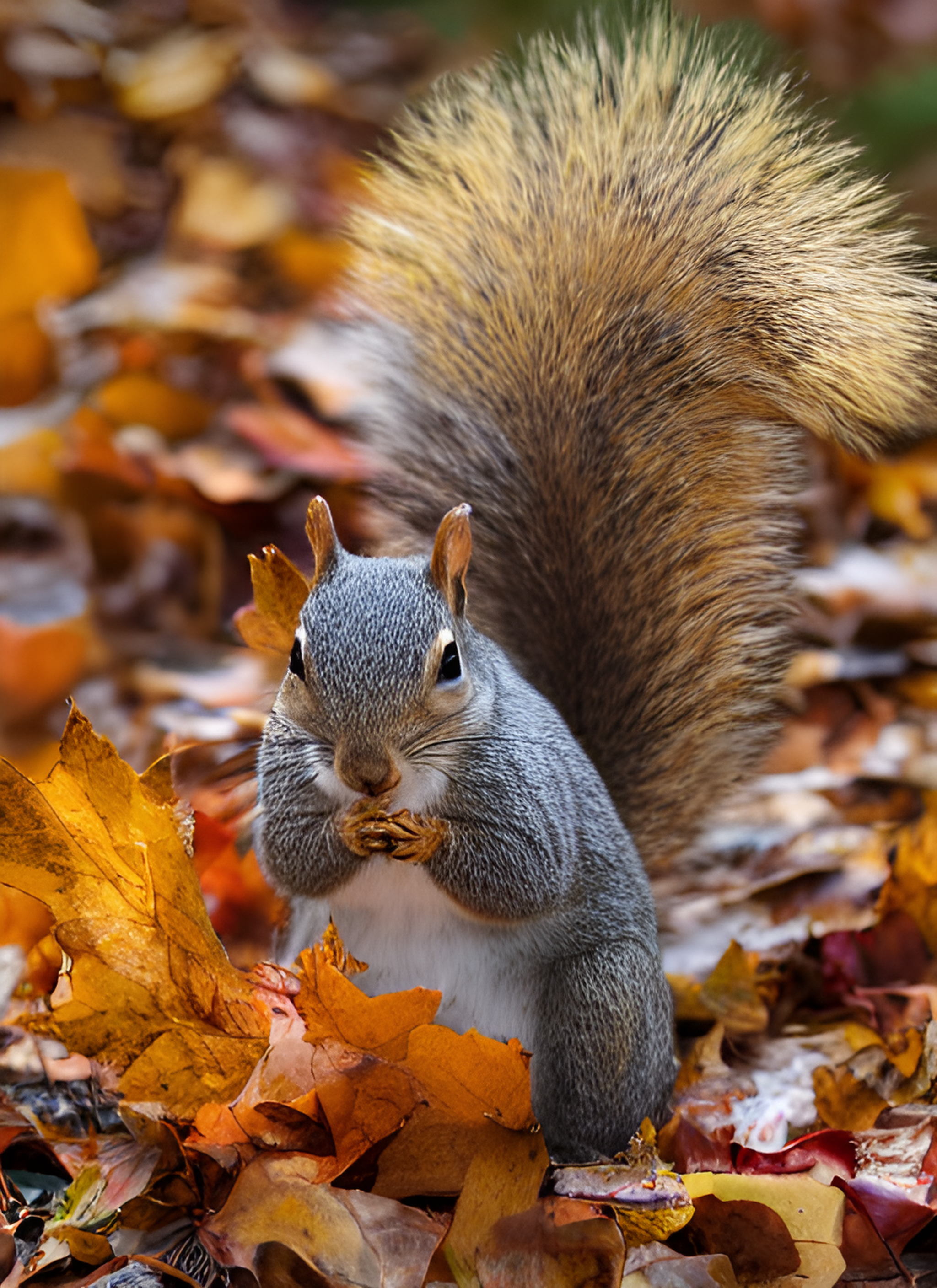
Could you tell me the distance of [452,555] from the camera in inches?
40.1

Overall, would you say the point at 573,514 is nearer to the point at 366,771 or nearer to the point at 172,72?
the point at 366,771

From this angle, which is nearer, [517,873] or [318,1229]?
[318,1229]

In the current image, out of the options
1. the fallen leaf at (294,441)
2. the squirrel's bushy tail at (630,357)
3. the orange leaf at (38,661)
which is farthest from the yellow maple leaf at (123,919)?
the fallen leaf at (294,441)

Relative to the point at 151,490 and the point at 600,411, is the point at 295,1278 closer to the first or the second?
the point at 600,411

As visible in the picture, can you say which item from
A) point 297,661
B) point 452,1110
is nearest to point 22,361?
point 297,661

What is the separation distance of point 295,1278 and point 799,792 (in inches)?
47.4

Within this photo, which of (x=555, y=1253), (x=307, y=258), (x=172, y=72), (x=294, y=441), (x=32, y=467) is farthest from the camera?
(x=172, y=72)

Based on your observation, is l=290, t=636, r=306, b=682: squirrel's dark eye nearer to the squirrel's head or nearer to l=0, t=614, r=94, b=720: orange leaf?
the squirrel's head

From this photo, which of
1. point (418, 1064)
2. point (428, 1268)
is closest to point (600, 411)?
point (418, 1064)

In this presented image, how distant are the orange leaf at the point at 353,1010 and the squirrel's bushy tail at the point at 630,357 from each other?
1.59ft

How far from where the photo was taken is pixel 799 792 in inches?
74.0

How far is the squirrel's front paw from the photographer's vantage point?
101cm

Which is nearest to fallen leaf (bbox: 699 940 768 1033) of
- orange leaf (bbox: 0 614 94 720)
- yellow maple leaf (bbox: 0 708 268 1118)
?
yellow maple leaf (bbox: 0 708 268 1118)

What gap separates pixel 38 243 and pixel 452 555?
180cm
